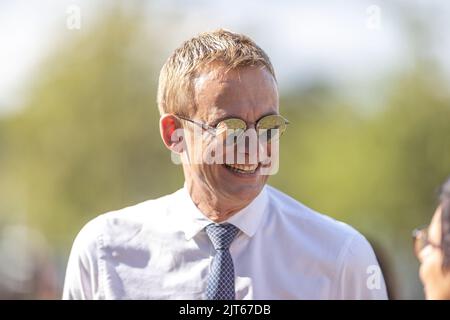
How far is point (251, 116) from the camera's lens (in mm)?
1947

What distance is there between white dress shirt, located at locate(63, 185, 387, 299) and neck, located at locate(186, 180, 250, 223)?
17 millimetres

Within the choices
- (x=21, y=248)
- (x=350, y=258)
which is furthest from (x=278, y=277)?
(x=21, y=248)

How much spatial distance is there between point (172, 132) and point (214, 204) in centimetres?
26

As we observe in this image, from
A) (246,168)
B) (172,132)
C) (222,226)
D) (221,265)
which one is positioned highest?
(172,132)

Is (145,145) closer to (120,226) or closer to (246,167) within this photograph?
(120,226)

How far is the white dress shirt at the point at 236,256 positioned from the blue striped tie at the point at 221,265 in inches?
1.0

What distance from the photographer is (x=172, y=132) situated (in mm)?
2135

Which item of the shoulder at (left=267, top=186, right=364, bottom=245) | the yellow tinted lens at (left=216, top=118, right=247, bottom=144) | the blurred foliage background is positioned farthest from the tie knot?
the blurred foliage background

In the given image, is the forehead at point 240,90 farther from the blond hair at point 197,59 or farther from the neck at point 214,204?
the neck at point 214,204

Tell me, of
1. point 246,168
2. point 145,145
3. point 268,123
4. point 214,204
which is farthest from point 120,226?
point 145,145

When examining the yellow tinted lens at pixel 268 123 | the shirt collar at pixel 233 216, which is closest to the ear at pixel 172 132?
the shirt collar at pixel 233 216

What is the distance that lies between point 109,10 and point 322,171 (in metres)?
2.29

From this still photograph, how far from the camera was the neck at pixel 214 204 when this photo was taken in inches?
79.7
